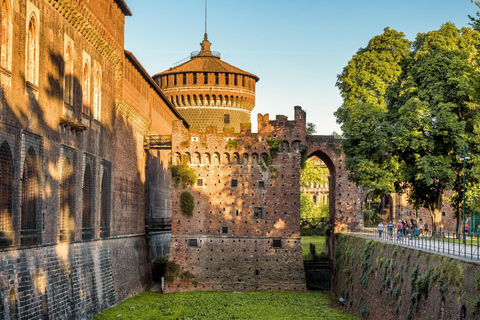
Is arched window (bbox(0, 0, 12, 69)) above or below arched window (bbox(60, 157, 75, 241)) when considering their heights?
above

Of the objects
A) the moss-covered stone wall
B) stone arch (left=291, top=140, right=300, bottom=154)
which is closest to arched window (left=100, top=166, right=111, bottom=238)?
stone arch (left=291, top=140, right=300, bottom=154)

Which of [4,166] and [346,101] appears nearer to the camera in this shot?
[4,166]

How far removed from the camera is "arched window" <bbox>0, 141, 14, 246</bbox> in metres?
20.1

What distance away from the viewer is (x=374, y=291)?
86.1ft

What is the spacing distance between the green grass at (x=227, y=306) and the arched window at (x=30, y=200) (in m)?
7.19

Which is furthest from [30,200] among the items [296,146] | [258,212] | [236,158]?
[296,146]

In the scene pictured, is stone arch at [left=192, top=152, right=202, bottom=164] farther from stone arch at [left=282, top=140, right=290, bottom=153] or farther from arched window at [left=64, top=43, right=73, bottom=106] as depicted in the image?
arched window at [left=64, top=43, right=73, bottom=106]

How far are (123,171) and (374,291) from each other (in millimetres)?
16121

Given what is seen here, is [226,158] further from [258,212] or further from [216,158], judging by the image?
[258,212]

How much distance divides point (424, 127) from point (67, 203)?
1741 centimetres

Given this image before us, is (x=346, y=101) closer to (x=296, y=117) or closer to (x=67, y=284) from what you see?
(x=296, y=117)

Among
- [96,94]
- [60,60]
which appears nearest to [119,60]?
[96,94]

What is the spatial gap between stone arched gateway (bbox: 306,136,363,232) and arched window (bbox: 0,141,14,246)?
23.5 metres

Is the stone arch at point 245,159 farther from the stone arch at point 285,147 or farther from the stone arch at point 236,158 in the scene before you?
the stone arch at point 285,147
